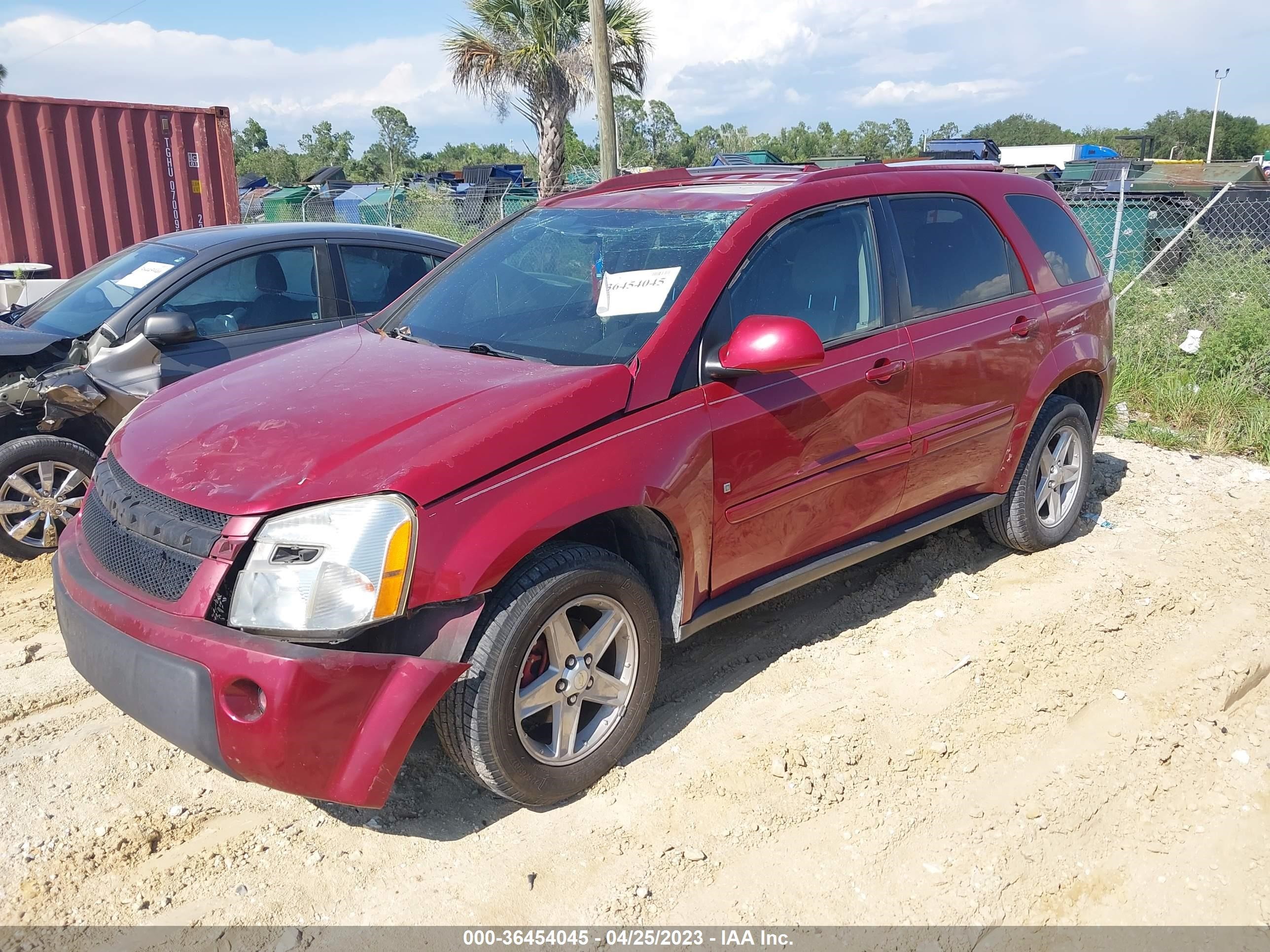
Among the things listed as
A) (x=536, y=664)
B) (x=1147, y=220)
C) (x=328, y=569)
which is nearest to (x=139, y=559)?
(x=328, y=569)

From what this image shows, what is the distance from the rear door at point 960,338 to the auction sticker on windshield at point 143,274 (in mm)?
3878

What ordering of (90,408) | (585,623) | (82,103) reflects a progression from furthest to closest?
1. (82,103)
2. (90,408)
3. (585,623)

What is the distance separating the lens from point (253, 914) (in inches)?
106

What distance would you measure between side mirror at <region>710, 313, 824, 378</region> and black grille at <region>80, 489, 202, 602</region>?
1.71m

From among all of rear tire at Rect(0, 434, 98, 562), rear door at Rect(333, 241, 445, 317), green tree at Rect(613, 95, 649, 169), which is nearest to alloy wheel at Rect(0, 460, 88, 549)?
rear tire at Rect(0, 434, 98, 562)

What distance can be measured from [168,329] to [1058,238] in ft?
14.7

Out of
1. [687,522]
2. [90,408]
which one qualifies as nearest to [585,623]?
[687,522]

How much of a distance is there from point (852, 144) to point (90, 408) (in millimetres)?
63515

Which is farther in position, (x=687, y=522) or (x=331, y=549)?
(x=687, y=522)

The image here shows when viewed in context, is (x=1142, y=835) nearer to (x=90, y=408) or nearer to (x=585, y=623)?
(x=585, y=623)

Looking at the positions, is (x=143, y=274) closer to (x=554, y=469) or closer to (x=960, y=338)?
(x=554, y=469)

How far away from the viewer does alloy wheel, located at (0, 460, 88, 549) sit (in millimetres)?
5012

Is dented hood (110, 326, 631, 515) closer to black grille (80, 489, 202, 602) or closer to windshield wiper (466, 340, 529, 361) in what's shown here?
windshield wiper (466, 340, 529, 361)

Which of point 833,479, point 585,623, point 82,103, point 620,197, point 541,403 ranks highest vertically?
point 82,103
